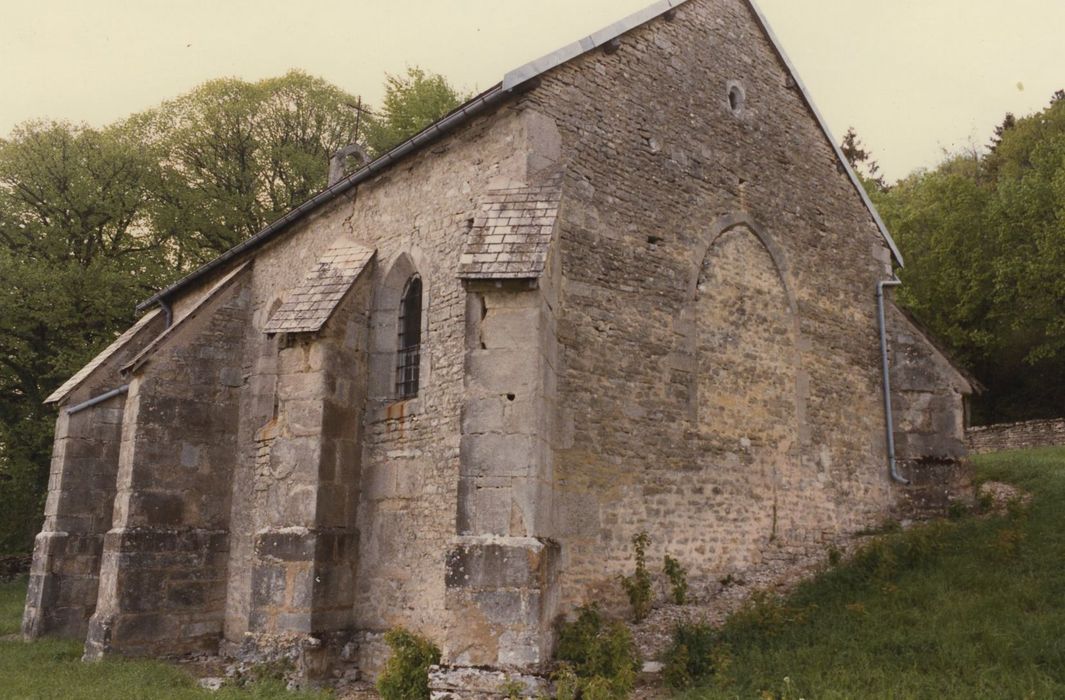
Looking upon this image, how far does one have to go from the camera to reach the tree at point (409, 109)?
25.9 metres

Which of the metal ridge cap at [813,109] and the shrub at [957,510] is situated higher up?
the metal ridge cap at [813,109]

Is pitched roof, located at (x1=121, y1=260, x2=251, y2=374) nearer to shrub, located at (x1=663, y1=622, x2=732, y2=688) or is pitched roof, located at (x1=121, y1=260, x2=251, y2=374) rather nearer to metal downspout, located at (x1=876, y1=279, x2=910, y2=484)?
shrub, located at (x1=663, y1=622, x2=732, y2=688)

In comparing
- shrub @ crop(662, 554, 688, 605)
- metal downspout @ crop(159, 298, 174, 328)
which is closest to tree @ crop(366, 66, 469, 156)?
metal downspout @ crop(159, 298, 174, 328)

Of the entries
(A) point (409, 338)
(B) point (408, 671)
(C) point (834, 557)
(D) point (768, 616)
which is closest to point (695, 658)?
(D) point (768, 616)

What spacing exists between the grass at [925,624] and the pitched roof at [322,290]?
223 inches

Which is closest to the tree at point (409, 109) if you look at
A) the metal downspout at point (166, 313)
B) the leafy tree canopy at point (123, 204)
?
the leafy tree canopy at point (123, 204)

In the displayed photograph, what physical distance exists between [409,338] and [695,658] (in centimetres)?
493

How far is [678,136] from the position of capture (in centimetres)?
1141

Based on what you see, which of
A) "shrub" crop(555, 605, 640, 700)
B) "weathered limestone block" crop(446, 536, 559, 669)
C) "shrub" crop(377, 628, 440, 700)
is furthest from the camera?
"shrub" crop(377, 628, 440, 700)

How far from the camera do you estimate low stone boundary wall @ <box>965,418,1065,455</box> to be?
70.2ft

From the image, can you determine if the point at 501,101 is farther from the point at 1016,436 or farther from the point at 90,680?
the point at 1016,436

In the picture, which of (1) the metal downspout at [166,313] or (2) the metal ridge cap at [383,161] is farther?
(1) the metal downspout at [166,313]

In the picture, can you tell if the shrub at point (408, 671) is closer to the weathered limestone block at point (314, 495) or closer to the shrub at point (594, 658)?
the shrub at point (594, 658)

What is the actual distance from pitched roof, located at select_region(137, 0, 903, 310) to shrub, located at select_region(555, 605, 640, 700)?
5509 mm
